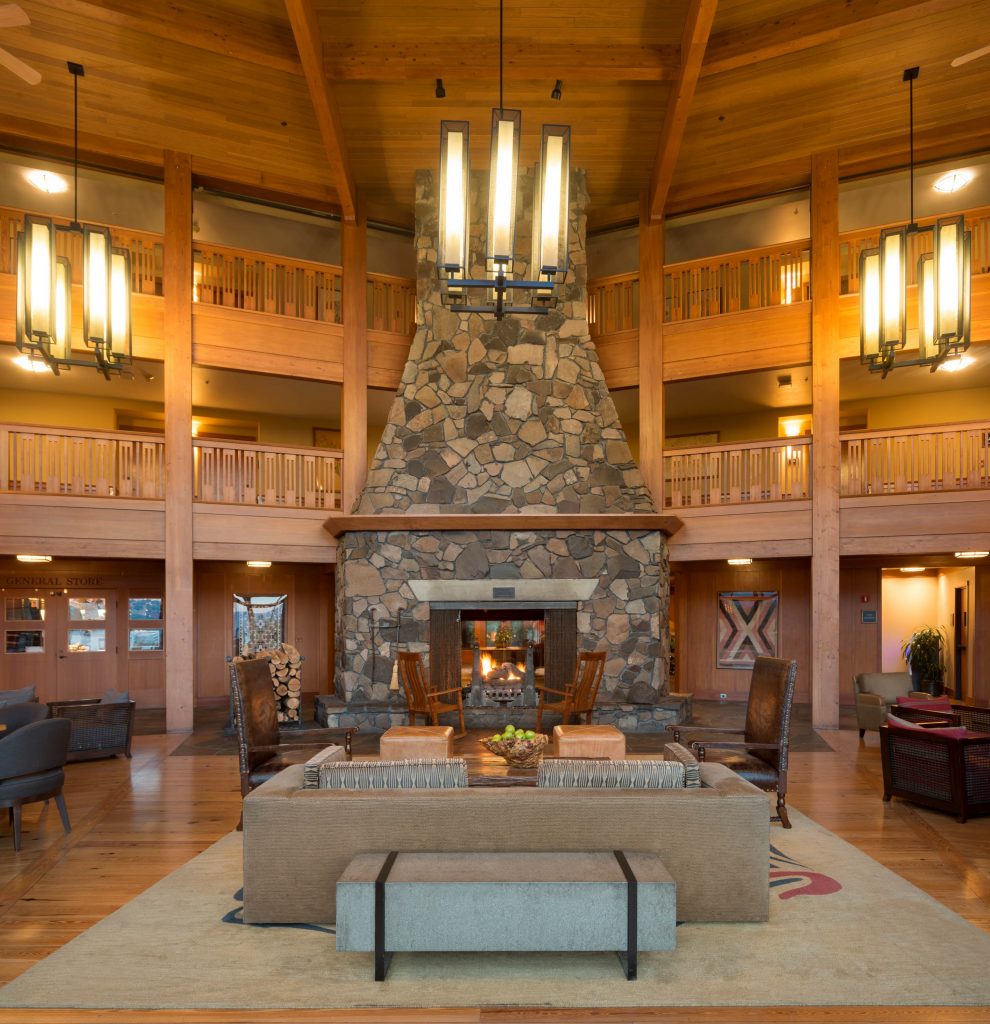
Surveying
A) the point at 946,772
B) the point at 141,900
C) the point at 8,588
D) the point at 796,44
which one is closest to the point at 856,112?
the point at 796,44

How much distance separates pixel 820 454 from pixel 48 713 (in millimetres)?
8049

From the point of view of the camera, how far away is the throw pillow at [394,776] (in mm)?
3482

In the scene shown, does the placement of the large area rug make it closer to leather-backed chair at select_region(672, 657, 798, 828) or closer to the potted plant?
leather-backed chair at select_region(672, 657, 798, 828)

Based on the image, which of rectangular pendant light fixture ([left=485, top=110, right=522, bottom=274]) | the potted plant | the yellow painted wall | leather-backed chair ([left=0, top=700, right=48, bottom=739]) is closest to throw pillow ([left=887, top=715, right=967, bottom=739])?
rectangular pendant light fixture ([left=485, top=110, right=522, bottom=274])

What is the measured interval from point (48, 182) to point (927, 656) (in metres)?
13.1

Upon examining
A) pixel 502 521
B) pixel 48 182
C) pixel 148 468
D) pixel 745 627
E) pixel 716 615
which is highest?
pixel 48 182

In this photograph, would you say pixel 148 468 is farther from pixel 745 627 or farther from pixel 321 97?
pixel 745 627

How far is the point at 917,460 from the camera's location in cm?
840

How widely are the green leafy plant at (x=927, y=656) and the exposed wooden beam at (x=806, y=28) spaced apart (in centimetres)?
778

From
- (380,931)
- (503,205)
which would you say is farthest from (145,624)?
(380,931)

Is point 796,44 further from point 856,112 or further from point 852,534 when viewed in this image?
point 852,534

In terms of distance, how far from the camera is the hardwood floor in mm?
2689

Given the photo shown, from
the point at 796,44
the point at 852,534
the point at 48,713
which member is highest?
the point at 796,44

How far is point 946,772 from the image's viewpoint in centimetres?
511
